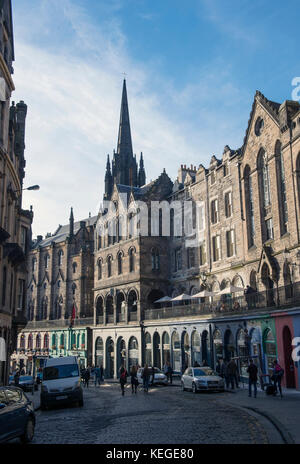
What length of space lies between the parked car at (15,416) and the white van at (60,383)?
27.5 ft

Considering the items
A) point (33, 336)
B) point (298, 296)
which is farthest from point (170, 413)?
point (33, 336)

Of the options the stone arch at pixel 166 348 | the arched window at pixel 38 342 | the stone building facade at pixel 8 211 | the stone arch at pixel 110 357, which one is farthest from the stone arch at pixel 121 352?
the arched window at pixel 38 342

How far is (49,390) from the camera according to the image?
20.0 metres

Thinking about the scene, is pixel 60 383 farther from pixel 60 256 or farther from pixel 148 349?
pixel 60 256

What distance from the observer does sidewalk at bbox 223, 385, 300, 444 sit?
1133cm

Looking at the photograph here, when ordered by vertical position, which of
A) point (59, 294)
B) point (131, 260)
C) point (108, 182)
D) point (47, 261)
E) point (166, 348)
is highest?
point (108, 182)

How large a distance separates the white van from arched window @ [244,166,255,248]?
17.1m

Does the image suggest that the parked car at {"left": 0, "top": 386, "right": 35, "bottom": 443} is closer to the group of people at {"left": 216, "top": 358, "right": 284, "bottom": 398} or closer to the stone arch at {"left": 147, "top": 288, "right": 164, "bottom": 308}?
the group of people at {"left": 216, "top": 358, "right": 284, "bottom": 398}

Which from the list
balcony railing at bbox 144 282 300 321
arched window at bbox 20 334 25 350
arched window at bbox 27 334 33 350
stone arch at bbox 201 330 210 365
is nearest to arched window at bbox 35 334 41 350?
arched window at bbox 27 334 33 350

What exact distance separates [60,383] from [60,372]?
1263 millimetres

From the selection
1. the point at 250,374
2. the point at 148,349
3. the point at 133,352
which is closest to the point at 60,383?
the point at 250,374

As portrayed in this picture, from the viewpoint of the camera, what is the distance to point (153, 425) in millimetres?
13469

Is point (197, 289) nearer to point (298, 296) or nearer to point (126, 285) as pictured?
point (126, 285)

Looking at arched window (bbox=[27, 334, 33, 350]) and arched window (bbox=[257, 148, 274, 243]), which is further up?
arched window (bbox=[257, 148, 274, 243])
